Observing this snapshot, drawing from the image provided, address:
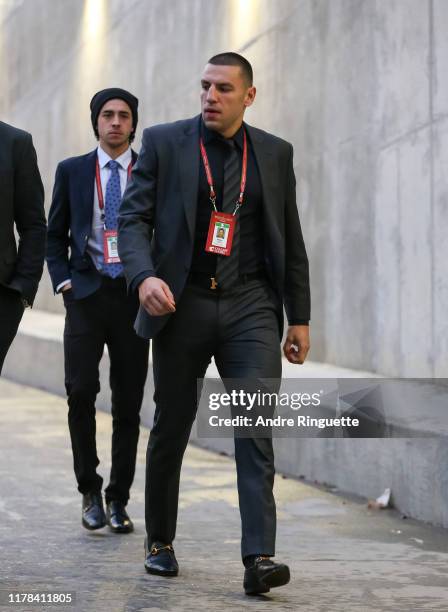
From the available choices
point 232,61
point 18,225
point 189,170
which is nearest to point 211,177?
point 189,170

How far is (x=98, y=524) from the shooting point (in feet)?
19.5

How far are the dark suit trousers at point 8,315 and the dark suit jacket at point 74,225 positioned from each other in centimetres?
101

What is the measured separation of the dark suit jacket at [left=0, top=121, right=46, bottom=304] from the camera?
194 inches

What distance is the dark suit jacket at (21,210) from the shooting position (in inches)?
194

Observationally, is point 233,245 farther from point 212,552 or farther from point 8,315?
point 212,552

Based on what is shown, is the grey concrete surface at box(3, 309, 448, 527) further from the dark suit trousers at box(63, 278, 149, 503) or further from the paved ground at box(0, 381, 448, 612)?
the dark suit trousers at box(63, 278, 149, 503)

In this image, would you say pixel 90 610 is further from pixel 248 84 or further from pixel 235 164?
pixel 248 84

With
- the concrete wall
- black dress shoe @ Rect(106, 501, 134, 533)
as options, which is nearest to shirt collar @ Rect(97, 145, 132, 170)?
black dress shoe @ Rect(106, 501, 134, 533)

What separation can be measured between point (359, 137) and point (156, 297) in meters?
4.65

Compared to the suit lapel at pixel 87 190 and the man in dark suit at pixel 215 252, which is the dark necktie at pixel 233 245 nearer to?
the man in dark suit at pixel 215 252

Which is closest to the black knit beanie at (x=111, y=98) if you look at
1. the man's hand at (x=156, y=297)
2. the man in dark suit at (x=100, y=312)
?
the man in dark suit at (x=100, y=312)

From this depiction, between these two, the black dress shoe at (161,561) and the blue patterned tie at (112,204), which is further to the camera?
the blue patterned tie at (112,204)

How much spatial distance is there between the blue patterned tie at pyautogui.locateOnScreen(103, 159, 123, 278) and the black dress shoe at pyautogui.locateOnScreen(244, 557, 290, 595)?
180 centimetres

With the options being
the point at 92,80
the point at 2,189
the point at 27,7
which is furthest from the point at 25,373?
the point at 2,189
